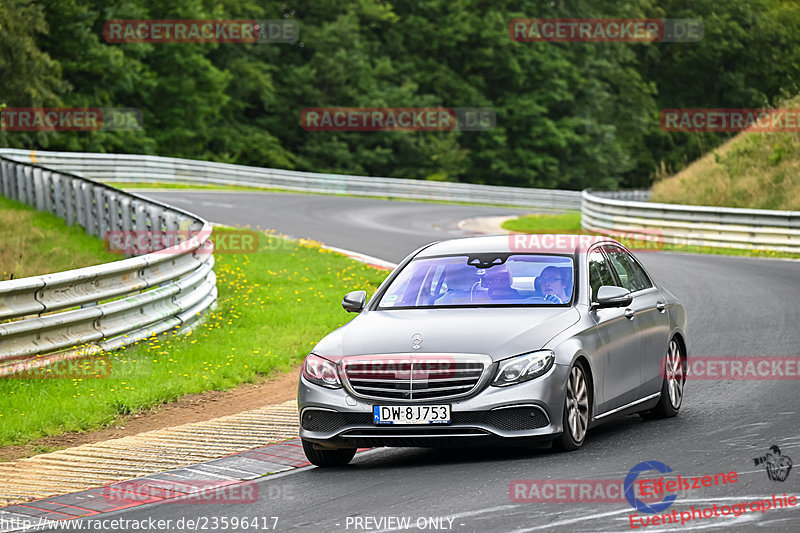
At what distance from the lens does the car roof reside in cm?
984

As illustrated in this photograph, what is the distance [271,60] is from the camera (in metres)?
69.9

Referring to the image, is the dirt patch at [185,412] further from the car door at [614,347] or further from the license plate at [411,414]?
the car door at [614,347]

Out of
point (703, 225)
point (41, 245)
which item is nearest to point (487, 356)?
point (41, 245)

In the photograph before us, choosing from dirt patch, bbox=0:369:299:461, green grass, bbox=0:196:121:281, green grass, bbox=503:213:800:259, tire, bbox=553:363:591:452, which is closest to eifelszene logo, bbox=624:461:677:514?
tire, bbox=553:363:591:452

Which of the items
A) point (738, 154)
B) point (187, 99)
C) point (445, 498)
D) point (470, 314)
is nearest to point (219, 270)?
point (470, 314)

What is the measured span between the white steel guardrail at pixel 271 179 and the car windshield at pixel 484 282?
34849 millimetres

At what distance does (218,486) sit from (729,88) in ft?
286

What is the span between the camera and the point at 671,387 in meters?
10.2

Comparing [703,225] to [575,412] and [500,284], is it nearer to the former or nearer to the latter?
[500,284]

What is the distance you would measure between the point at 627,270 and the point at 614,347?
4.26 ft

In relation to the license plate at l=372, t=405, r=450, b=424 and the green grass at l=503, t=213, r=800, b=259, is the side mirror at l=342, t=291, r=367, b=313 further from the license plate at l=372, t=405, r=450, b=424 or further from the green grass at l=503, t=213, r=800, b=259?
the green grass at l=503, t=213, r=800, b=259

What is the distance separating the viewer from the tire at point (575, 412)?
843 cm

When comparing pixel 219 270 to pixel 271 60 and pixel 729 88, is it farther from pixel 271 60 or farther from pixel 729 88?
pixel 729 88

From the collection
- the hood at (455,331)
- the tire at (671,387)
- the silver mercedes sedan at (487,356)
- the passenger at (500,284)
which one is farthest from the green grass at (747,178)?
the hood at (455,331)
